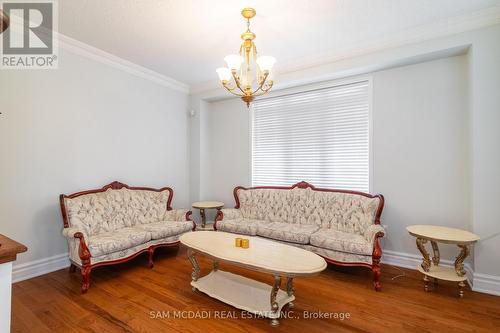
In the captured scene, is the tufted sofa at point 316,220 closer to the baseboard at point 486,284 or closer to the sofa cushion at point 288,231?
the sofa cushion at point 288,231

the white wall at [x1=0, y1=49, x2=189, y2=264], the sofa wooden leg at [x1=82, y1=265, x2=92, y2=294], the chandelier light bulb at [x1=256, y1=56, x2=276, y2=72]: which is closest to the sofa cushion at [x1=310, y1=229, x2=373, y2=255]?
the chandelier light bulb at [x1=256, y1=56, x2=276, y2=72]

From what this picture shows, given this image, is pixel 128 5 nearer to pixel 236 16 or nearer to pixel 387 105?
pixel 236 16

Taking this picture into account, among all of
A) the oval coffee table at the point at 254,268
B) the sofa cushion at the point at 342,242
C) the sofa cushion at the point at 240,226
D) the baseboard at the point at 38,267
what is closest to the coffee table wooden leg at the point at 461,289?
the sofa cushion at the point at 342,242

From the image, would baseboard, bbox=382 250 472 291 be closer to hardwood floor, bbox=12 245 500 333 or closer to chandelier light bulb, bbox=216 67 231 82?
hardwood floor, bbox=12 245 500 333

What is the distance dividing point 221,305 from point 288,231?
52.0 inches

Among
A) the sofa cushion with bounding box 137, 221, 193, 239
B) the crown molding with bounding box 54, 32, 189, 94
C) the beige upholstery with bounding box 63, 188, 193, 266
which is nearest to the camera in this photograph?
the beige upholstery with bounding box 63, 188, 193, 266

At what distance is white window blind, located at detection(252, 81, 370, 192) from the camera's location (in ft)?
A: 12.5

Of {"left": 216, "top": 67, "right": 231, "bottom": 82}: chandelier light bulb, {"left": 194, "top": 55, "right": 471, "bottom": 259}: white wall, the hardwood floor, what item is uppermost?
{"left": 216, "top": 67, "right": 231, "bottom": 82}: chandelier light bulb

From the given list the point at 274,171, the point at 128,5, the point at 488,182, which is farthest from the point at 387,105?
the point at 128,5

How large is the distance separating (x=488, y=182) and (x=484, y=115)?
72 cm

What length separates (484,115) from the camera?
2768mm

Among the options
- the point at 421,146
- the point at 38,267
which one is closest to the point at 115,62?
the point at 38,267

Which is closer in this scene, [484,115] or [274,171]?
[484,115]

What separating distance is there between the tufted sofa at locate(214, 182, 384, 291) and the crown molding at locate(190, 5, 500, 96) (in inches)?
72.6
